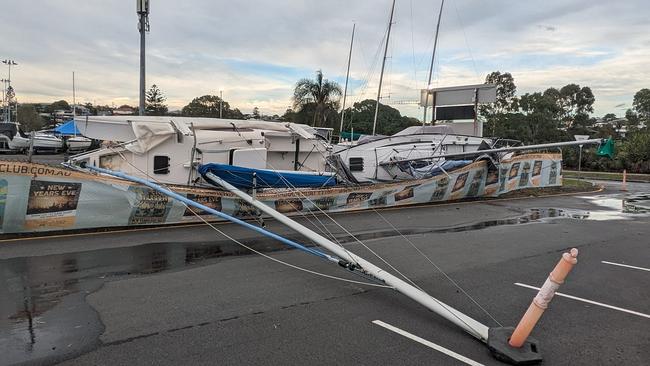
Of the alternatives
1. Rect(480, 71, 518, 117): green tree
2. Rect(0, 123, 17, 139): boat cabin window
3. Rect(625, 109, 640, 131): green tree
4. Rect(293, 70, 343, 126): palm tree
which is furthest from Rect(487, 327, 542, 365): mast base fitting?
Rect(625, 109, 640, 131): green tree

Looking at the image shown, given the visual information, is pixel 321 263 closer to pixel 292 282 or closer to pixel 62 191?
pixel 292 282

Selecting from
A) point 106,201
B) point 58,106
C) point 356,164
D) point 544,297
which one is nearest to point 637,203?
point 356,164

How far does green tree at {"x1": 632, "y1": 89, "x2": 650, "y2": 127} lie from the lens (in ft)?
235

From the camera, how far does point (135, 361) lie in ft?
14.3

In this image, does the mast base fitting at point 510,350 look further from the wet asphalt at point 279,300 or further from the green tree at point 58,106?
the green tree at point 58,106

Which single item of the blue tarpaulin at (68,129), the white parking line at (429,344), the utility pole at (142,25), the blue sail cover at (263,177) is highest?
the utility pole at (142,25)

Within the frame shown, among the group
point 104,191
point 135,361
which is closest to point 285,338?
point 135,361

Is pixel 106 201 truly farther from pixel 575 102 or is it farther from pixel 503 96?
pixel 575 102

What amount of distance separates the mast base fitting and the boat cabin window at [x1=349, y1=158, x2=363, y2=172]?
13847mm

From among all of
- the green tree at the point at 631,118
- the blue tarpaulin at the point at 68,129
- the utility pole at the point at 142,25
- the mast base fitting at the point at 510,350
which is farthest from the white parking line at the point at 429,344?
the green tree at the point at 631,118

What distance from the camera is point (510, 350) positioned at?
4570 millimetres

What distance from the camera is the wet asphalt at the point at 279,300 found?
465 cm

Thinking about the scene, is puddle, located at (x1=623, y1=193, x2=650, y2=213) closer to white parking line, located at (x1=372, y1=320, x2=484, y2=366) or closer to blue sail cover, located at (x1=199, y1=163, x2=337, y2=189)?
blue sail cover, located at (x1=199, y1=163, x2=337, y2=189)

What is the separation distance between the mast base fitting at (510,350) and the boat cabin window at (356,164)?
1385 centimetres
